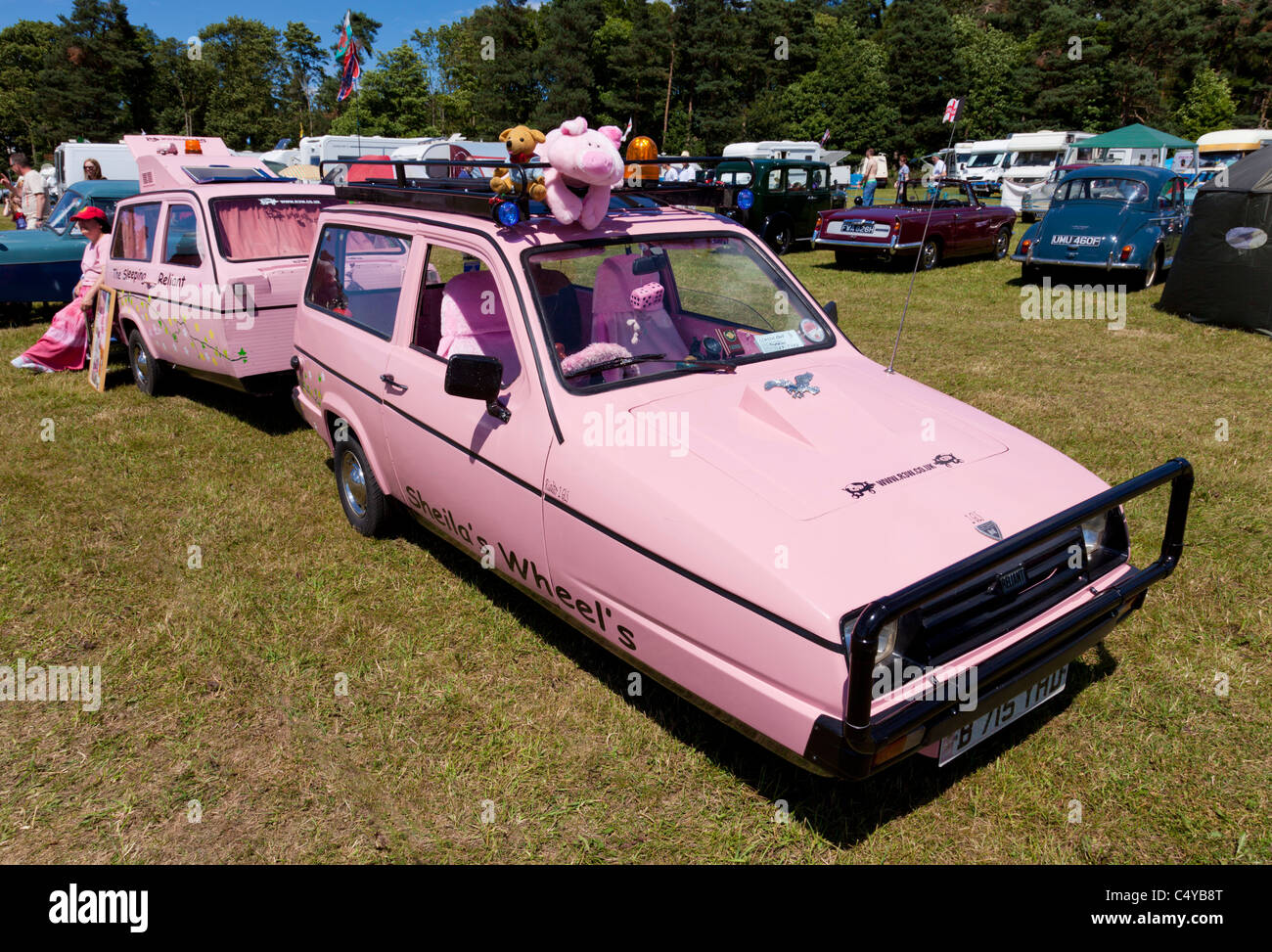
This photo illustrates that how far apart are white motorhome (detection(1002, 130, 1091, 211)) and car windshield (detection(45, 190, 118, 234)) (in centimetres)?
2897

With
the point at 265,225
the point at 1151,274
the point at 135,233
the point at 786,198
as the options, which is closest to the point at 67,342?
the point at 135,233

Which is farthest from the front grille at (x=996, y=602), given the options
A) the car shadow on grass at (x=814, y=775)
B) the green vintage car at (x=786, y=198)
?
the green vintage car at (x=786, y=198)

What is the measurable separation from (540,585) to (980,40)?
227 feet

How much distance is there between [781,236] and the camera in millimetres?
17672

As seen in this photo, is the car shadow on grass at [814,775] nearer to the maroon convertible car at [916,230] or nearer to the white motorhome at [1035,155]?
the maroon convertible car at [916,230]

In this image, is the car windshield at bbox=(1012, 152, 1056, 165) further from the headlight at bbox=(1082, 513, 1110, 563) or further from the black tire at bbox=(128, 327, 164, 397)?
the headlight at bbox=(1082, 513, 1110, 563)

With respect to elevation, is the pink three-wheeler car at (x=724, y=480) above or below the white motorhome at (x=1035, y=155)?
below

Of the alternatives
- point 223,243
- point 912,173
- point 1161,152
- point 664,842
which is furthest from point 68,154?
point 912,173

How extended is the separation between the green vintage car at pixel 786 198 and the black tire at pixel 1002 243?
4021mm

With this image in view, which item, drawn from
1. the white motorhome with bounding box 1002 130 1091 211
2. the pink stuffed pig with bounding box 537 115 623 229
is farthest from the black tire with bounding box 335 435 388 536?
the white motorhome with bounding box 1002 130 1091 211

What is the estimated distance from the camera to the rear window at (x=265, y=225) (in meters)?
6.57

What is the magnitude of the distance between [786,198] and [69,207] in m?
13.2

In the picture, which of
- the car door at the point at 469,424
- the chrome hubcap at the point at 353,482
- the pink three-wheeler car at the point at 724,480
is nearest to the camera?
the pink three-wheeler car at the point at 724,480

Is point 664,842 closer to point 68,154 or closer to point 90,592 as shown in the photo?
point 90,592
